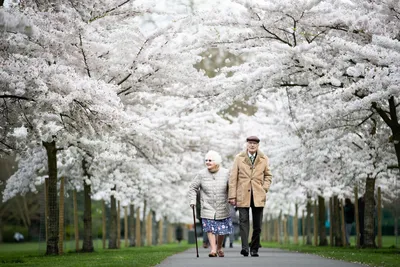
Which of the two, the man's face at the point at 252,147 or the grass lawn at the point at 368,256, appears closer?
the grass lawn at the point at 368,256

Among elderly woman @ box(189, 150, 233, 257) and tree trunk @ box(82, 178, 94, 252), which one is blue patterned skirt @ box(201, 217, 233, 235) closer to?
elderly woman @ box(189, 150, 233, 257)

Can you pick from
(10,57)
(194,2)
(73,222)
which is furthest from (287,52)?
(194,2)

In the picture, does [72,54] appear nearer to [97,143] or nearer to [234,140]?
[97,143]

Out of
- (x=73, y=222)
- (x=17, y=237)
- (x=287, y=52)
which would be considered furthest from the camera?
(x=17, y=237)

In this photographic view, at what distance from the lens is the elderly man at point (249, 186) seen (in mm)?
14852

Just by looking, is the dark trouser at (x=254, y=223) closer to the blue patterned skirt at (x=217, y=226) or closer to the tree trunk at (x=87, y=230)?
the blue patterned skirt at (x=217, y=226)

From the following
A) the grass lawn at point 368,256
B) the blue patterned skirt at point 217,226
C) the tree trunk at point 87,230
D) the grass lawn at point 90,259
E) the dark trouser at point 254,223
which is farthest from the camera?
the tree trunk at point 87,230

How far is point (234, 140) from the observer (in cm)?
3906

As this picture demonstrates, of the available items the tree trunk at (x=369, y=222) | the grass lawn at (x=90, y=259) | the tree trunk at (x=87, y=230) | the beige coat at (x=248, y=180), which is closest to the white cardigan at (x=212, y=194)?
the beige coat at (x=248, y=180)

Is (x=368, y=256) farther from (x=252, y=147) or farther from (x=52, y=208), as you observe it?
(x=52, y=208)

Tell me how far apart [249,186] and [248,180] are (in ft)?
0.36

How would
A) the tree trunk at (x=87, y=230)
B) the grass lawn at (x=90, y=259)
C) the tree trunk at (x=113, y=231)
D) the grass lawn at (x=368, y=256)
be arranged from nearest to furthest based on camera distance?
the grass lawn at (x=368, y=256) < the grass lawn at (x=90, y=259) < the tree trunk at (x=87, y=230) < the tree trunk at (x=113, y=231)

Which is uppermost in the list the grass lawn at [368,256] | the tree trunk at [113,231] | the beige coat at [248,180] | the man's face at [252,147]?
the man's face at [252,147]

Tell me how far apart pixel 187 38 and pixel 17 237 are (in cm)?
3875
